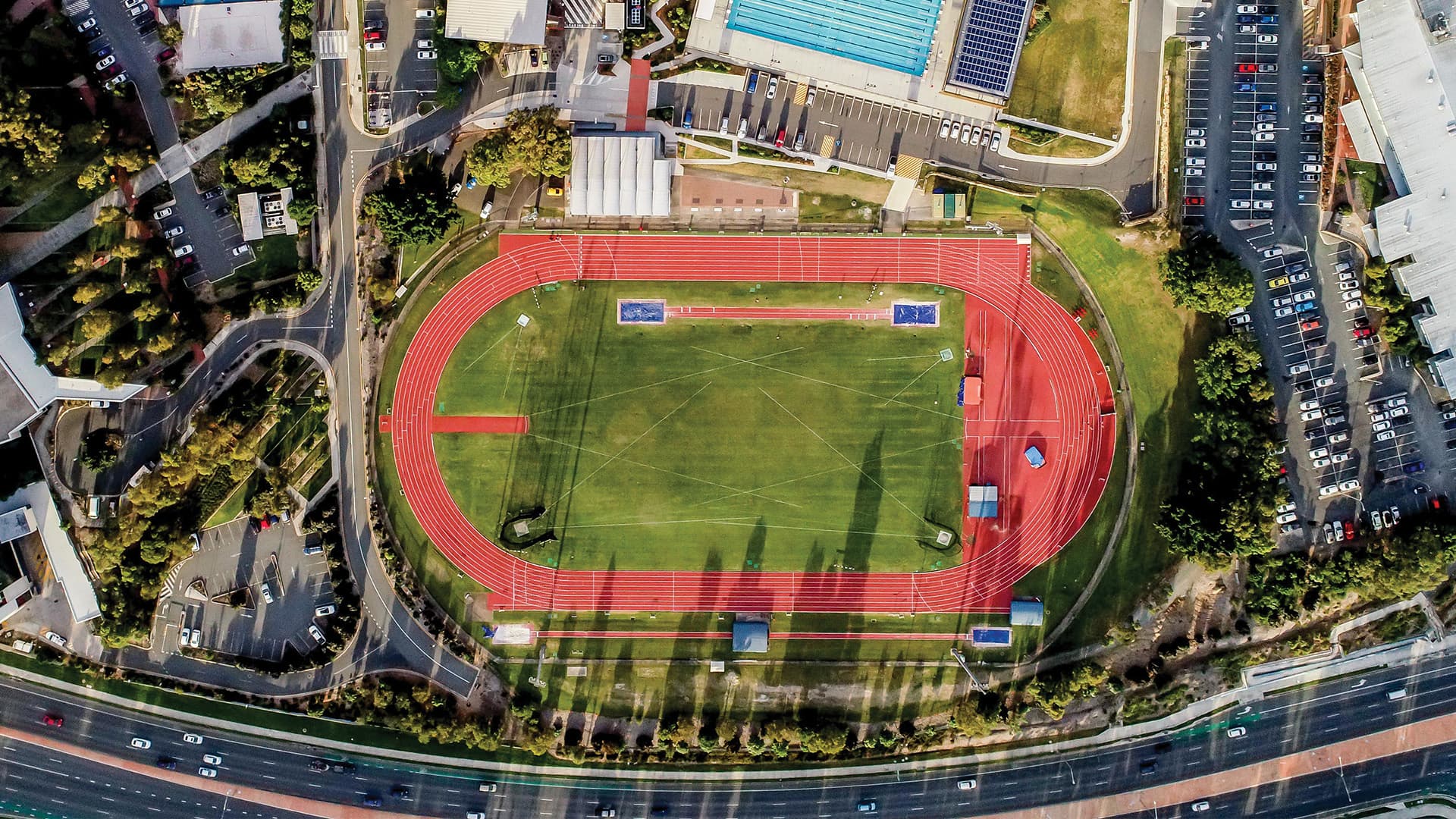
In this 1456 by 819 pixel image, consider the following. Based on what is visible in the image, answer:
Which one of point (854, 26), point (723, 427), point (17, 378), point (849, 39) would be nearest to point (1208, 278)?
point (849, 39)

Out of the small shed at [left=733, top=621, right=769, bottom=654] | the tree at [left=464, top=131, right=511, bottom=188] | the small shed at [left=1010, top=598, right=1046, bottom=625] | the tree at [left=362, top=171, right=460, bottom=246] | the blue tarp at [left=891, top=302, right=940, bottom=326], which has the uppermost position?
the tree at [left=464, top=131, right=511, bottom=188]

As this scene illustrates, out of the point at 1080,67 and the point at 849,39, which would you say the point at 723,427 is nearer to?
the point at 849,39

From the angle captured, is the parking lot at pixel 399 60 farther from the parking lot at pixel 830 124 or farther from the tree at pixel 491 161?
the parking lot at pixel 830 124

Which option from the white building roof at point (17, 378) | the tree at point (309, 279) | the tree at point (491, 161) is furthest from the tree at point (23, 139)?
the tree at point (491, 161)

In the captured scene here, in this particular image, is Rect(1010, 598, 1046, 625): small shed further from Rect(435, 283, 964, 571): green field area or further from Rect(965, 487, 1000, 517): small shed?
Rect(965, 487, 1000, 517): small shed

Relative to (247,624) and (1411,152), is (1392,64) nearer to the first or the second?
(1411,152)

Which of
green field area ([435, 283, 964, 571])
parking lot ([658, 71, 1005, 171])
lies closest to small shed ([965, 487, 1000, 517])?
green field area ([435, 283, 964, 571])
